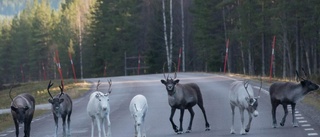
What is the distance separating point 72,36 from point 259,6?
52.4 metres

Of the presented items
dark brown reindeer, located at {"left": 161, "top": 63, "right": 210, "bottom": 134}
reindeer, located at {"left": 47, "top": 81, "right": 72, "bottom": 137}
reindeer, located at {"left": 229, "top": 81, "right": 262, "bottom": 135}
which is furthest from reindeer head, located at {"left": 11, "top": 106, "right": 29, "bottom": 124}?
reindeer, located at {"left": 229, "top": 81, "right": 262, "bottom": 135}

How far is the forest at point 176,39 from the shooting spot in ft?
197

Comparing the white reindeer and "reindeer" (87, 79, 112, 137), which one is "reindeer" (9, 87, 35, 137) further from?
the white reindeer

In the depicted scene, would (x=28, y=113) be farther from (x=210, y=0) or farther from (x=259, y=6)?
(x=210, y=0)

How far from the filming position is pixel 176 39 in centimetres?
8494

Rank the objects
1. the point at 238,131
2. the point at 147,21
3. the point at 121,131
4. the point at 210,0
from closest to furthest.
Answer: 1. the point at 238,131
2. the point at 121,131
3. the point at 210,0
4. the point at 147,21

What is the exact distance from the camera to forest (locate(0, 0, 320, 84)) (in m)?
59.9

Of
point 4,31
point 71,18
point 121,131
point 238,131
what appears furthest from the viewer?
point 4,31

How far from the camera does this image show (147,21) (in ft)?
285

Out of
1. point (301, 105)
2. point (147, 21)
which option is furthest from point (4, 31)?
point (301, 105)

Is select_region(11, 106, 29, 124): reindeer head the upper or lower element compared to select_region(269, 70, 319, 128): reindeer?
lower

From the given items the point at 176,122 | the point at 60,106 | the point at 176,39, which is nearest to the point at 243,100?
the point at 176,122

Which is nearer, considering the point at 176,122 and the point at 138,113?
the point at 138,113

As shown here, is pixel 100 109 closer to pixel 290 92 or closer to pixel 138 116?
pixel 138 116
